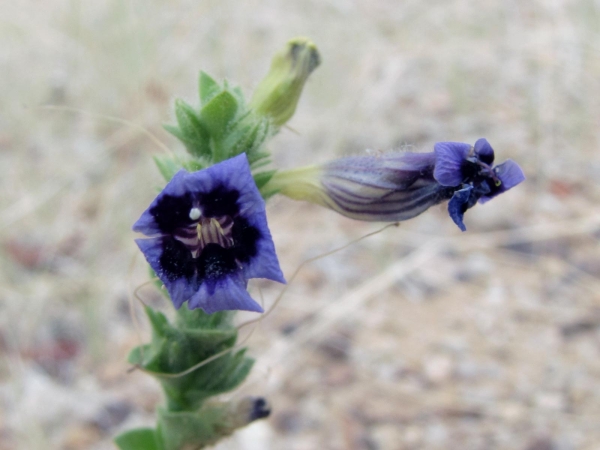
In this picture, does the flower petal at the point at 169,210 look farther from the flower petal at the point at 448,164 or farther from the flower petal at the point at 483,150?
the flower petal at the point at 483,150

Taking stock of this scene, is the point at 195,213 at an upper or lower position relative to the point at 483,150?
upper

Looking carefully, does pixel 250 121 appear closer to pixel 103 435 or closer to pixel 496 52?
pixel 103 435

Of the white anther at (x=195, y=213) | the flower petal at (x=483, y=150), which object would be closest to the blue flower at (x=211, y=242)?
the white anther at (x=195, y=213)

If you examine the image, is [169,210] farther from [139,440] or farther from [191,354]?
[139,440]

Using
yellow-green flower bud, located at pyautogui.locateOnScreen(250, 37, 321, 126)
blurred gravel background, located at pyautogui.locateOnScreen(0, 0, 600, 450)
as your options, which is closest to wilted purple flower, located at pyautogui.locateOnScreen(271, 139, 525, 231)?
yellow-green flower bud, located at pyautogui.locateOnScreen(250, 37, 321, 126)

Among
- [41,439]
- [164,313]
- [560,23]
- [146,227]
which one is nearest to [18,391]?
[41,439]

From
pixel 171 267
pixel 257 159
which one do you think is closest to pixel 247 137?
pixel 257 159

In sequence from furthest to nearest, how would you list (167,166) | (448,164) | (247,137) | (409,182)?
(167,166)
(247,137)
(409,182)
(448,164)

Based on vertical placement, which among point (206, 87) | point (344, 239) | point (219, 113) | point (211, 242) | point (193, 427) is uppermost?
point (344, 239)
